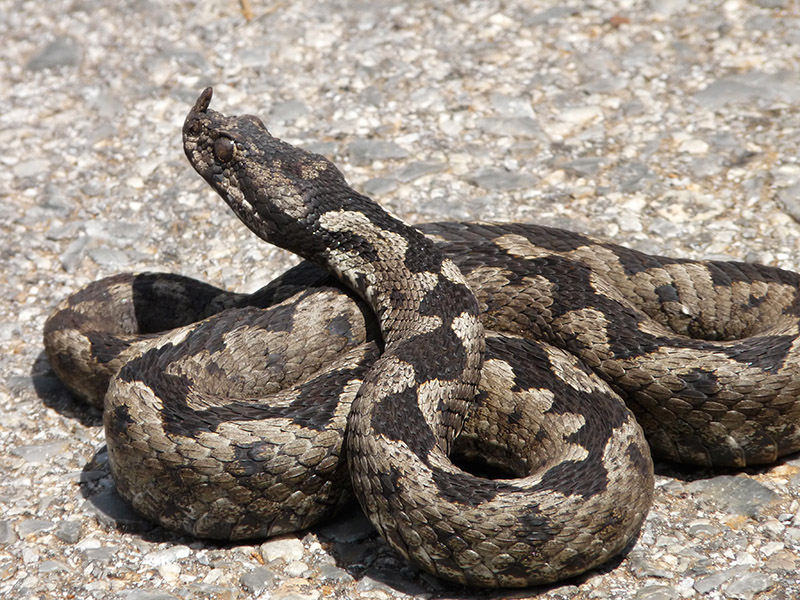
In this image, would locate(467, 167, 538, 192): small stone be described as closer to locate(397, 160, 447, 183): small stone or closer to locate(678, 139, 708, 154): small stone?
locate(397, 160, 447, 183): small stone

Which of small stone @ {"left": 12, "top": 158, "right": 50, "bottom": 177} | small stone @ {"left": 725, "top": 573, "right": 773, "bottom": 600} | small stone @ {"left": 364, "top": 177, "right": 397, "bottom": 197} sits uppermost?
small stone @ {"left": 12, "top": 158, "right": 50, "bottom": 177}

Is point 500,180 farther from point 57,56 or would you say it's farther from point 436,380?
point 57,56

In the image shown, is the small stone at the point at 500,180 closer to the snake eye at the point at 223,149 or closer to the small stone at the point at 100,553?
the snake eye at the point at 223,149

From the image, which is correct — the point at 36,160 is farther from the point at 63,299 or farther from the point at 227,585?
the point at 227,585

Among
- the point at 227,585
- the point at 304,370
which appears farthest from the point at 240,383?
the point at 227,585

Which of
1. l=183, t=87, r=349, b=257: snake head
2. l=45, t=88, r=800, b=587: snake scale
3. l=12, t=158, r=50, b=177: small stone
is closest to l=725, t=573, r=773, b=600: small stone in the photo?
l=45, t=88, r=800, b=587: snake scale

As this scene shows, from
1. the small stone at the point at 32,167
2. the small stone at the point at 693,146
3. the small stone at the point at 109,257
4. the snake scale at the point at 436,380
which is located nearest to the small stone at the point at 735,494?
the snake scale at the point at 436,380
